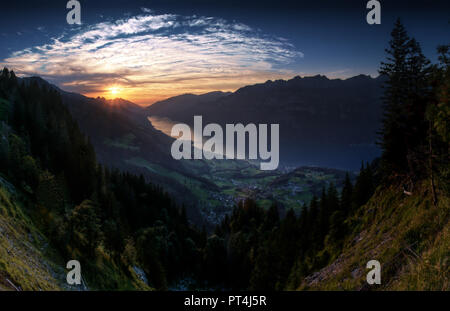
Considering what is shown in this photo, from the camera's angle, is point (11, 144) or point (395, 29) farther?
point (11, 144)

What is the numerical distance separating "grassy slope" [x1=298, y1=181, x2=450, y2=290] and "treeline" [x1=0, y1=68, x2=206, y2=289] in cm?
2343

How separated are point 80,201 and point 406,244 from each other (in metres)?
58.0

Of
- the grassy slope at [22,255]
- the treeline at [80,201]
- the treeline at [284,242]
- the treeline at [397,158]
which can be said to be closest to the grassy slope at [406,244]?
the treeline at [397,158]

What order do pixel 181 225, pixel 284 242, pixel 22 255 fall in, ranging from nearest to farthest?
pixel 22 255 → pixel 284 242 → pixel 181 225

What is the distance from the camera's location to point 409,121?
952 inches

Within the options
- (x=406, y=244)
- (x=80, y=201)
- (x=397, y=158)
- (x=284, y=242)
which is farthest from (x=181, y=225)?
(x=406, y=244)

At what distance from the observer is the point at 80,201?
52.8 meters

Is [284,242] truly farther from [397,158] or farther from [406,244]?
[406,244]

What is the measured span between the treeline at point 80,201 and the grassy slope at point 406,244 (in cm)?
2343

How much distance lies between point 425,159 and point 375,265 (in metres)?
13.2

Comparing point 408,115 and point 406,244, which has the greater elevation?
point 408,115

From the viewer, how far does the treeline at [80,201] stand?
25.8 m

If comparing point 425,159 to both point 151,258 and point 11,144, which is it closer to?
point 11,144
